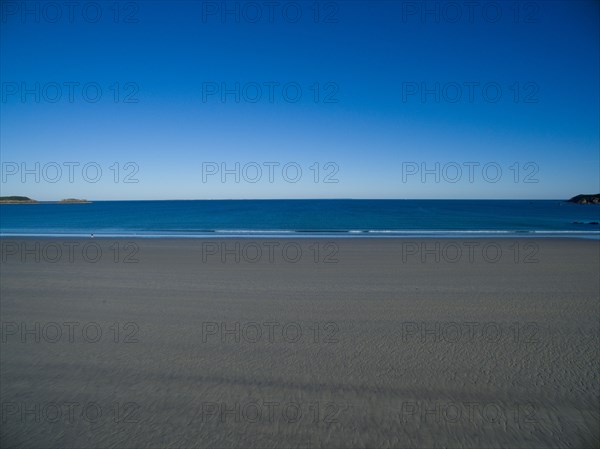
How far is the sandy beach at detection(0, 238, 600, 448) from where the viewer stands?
11.0ft

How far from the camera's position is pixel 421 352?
15.9ft

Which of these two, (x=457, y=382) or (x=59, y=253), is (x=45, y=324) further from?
(x=59, y=253)

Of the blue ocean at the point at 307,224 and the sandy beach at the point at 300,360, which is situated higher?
the blue ocean at the point at 307,224

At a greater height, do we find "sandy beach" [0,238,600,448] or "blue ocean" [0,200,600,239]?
"blue ocean" [0,200,600,239]

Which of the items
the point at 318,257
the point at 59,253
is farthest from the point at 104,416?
the point at 59,253

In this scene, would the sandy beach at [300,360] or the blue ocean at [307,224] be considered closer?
the sandy beach at [300,360]

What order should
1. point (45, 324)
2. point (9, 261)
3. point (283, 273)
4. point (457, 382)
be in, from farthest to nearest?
point (9, 261)
point (283, 273)
point (45, 324)
point (457, 382)

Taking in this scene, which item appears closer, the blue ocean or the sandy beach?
the sandy beach

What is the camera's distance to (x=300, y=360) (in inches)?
183

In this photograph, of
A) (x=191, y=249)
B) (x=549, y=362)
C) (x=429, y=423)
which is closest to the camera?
(x=429, y=423)

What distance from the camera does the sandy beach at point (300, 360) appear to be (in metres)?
3.35

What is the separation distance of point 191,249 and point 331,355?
11785 mm

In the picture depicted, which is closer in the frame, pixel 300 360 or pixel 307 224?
pixel 300 360

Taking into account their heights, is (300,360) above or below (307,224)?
below
